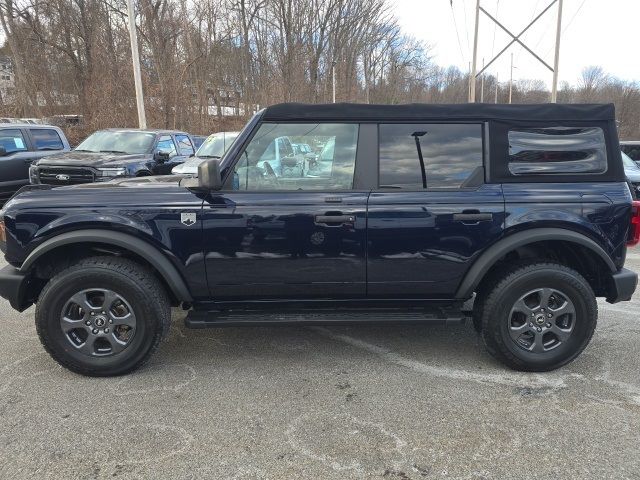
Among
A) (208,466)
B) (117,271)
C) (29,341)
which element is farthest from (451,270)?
(29,341)

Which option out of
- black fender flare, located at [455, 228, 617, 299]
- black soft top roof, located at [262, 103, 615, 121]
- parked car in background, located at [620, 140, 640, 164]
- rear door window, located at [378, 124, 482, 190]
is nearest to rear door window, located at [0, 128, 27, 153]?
black soft top roof, located at [262, 103, 615, 121]

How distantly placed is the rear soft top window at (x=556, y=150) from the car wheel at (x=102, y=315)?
269 cm

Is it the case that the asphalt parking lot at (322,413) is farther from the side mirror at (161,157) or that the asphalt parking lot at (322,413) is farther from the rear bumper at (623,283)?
the side mirror at (161,157)

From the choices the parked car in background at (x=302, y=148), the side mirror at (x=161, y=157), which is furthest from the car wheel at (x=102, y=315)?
the side mirror at (x=161, y=157)

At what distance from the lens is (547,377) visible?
3.30 meters

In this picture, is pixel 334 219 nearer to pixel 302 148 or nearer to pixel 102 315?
pixel 302 148

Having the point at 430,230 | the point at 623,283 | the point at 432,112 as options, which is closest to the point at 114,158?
the point at 432,112

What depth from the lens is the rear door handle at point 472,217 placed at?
318cm

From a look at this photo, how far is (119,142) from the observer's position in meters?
10.0

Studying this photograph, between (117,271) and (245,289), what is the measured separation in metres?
0.86

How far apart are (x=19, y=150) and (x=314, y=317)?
9.64 m

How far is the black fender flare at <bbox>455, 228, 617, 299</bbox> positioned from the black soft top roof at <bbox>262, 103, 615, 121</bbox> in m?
0.81

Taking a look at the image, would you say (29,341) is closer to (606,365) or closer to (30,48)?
(606,365)

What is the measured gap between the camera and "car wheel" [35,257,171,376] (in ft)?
10.3
